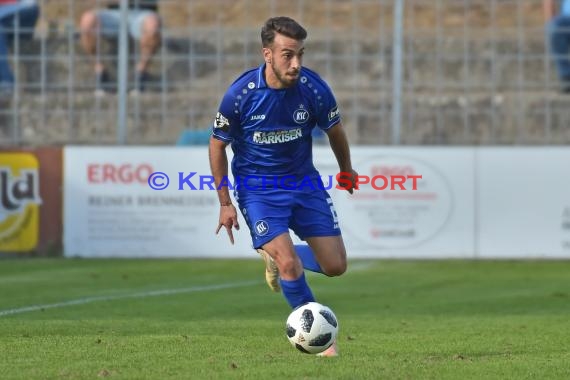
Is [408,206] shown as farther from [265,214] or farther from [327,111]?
[265,214]

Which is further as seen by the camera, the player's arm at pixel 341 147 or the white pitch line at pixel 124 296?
the white pitch line at pixel 124 296

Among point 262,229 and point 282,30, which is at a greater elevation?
point 282,30

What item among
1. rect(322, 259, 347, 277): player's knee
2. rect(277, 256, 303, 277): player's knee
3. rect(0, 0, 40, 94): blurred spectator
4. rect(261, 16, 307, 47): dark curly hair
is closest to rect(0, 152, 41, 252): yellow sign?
rect(0, 0, 40, 94): blurred spectator

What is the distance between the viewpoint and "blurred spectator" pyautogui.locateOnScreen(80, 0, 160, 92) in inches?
757

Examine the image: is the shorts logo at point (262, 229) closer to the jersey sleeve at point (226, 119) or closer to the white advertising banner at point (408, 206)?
the jersey sleeve at point (226, 119)

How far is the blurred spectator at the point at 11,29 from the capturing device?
63.6 feet

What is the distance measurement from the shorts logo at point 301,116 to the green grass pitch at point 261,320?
1520 millimetres

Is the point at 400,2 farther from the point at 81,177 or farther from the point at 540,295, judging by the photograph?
the point at 540,295

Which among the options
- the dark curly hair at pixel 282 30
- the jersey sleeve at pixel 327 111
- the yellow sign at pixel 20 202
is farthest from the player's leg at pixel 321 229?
the yellow sign at pixel 20 202

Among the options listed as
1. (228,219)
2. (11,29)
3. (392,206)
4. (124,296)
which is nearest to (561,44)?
(392,206)

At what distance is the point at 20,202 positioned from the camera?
17859 mm

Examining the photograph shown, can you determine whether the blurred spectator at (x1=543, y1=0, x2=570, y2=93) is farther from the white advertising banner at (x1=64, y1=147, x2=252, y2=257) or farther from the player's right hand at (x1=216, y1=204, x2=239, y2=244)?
the player's right hand at (x1=216, y1=204, x2=239, y2=244)

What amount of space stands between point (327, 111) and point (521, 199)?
Answer: 9876 millimetres

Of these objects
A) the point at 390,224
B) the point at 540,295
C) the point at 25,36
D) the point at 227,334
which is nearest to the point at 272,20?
the point at 227,334
